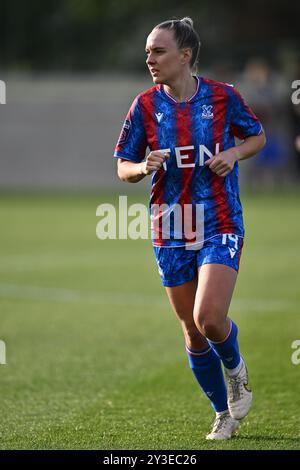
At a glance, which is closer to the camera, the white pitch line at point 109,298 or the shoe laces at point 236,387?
the shoe laces at point 236,387

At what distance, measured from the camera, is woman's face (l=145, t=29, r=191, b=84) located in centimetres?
586

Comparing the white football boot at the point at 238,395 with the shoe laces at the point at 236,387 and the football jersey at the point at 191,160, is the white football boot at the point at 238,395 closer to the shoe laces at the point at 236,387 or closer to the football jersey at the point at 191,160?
the shoe laces at the point at 236,387

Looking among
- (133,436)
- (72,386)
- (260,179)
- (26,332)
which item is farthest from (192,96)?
(260,179)

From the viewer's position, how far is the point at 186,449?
5.52 meters

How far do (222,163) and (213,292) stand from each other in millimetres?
676

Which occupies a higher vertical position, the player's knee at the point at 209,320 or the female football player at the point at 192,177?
the female football player at the point at 192,177

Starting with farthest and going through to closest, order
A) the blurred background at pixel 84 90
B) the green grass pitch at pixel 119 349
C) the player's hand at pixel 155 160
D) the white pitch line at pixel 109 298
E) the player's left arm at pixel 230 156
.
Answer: the blurred background at pixel 84 90 < the white pitch line at pixel 109 298 < the green grass pitch at pixel 119 349 < the player's left arm at pixel 230 156 < the player's hand at pixel 155 160

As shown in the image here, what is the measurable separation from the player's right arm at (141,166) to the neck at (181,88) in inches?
16.7

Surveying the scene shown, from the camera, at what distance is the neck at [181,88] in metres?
5.91

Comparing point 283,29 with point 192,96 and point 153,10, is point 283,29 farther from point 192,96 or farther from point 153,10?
point 192,96

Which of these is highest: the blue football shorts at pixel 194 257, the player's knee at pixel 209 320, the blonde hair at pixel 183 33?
the blonde hair at pixel 183 33

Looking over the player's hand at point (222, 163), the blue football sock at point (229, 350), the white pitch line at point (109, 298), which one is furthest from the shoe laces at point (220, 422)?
the white pitch line at point (109, 298)

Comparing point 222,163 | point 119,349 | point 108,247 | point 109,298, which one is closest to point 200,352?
point 222,163

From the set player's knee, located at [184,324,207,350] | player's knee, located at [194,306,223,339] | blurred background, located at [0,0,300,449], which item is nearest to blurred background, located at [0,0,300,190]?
blurred background, located at [0,0,300,449]
